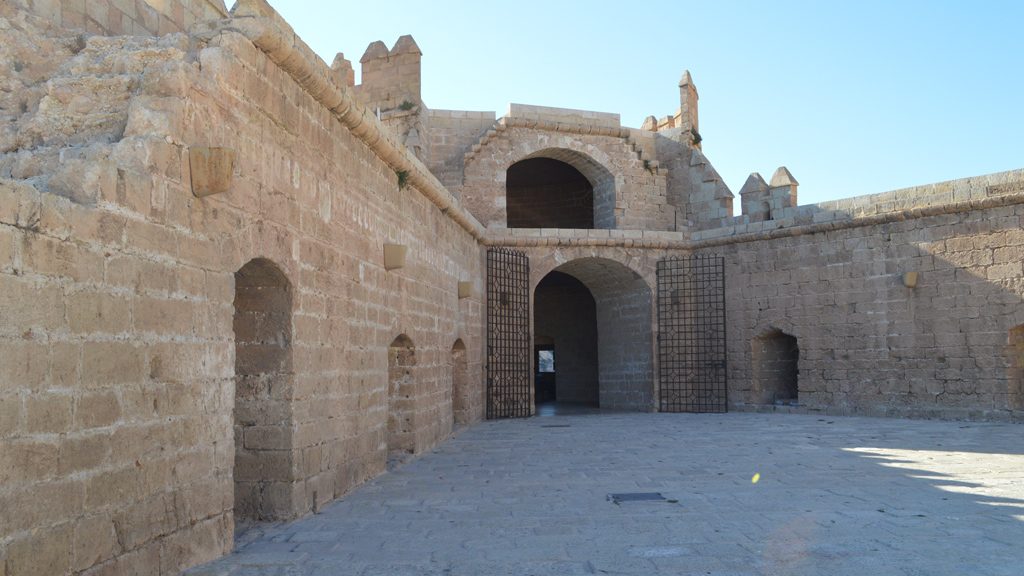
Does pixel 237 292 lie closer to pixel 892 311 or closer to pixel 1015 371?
pixel 892 311

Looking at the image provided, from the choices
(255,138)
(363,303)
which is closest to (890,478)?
(363,303)

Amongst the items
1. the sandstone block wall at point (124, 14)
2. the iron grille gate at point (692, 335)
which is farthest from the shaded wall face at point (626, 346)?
the sandstone block wall at point (124, 14)

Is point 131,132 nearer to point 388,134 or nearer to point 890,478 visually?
point 388,134

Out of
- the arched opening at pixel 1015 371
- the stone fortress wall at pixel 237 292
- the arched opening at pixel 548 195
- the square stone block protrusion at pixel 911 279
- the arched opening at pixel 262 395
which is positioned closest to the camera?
the stone fortress wall at pixel 237 292

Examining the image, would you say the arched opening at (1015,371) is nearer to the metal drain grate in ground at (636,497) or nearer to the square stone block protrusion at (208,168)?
the metal drain grate in ground at (636,497)

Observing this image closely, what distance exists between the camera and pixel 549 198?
20.0 m

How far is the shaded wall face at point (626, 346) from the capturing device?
15.2 meters

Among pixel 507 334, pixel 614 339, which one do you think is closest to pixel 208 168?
pixel 507 334

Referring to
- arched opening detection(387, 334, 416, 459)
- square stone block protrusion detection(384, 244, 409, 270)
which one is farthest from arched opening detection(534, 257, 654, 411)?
square stone block protrusion detection(384, 244, 409, 270)

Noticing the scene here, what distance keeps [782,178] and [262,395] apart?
38.4 feet

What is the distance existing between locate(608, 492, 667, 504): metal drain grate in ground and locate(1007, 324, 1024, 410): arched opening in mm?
8121

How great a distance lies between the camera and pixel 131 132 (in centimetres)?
383

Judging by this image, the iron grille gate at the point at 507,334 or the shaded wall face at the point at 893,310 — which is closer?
the shaded wall face at the point at 893,310

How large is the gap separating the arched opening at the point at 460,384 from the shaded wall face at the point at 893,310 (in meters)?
5.52
